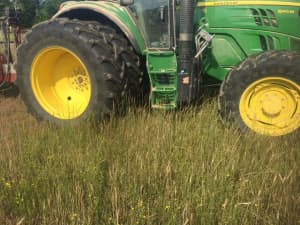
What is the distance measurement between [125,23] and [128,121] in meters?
1.20

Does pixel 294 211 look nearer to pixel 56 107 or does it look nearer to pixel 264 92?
pixel 264 92

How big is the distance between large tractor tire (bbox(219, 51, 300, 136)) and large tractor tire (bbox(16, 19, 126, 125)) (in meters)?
1.24

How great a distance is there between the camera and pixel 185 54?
191 inches

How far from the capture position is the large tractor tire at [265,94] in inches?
173


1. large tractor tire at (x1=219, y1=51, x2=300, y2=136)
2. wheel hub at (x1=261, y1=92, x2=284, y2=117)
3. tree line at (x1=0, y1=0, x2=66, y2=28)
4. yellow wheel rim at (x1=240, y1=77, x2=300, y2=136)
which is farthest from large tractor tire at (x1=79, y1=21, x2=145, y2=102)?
tree line at (x1=0, y1=0, x2=66, y2=28)

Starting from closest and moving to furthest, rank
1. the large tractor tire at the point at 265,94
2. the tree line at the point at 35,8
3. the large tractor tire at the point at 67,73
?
→ the large tractor tire at the point at 265,94, the large tractor tire at the point at 67,73, the tree line at the point at 35,8

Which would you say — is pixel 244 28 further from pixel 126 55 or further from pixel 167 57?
pixel 126 55

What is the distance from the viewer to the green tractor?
4.55 m

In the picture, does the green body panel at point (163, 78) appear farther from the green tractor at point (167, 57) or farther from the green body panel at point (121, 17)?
the green body panel at point (121, 17)

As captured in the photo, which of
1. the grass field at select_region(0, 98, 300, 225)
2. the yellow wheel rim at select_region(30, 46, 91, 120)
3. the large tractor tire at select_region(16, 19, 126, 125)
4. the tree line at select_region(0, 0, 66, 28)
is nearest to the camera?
the grass field at select_region(0, 98, 300, 225)

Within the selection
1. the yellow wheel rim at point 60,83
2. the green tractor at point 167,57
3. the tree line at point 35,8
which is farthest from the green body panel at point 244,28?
the tree line at point 35,8

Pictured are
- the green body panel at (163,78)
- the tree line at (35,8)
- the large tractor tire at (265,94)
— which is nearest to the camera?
the large tractor tire at (265,94)

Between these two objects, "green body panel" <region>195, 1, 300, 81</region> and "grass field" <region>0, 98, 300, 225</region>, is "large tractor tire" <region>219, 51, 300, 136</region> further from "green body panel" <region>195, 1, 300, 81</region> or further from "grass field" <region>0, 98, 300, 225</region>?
"green body panel" <region>195, 1, 300, 81</region>

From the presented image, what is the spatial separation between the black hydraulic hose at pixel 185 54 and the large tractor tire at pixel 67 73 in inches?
26.1
